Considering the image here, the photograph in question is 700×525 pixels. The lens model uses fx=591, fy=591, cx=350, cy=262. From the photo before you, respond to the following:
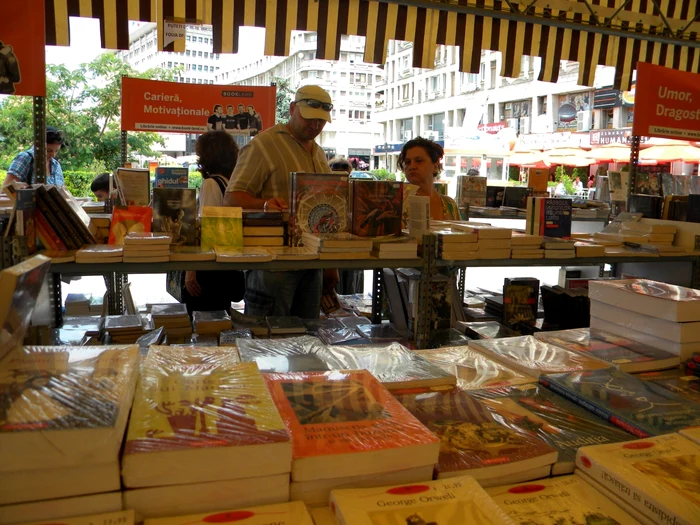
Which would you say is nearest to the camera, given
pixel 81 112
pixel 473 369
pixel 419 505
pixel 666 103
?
pixel 419 505

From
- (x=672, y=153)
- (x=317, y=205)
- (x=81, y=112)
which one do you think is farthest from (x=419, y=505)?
(x=81, y=112)

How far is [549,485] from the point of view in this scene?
1062mm

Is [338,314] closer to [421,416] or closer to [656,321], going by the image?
[656,321]

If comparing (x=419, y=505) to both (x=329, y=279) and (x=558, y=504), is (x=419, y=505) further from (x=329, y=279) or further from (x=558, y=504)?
(x=329, y=279)

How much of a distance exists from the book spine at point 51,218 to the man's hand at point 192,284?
3.54 feet

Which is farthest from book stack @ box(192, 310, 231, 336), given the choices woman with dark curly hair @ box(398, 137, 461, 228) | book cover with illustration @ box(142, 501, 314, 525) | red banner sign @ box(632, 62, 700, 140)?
red banner sign @ box(632, 62, 700, 140)

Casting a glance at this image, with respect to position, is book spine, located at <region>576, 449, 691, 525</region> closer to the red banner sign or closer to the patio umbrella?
the red banner sign

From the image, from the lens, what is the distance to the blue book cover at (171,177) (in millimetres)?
4824

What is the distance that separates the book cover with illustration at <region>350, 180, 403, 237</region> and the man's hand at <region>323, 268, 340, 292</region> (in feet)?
2.54

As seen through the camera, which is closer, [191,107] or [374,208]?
[374,208]

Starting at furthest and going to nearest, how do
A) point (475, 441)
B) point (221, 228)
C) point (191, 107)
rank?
1. point (191, 107)
2. point (221, 228)
3. point (475, 441)

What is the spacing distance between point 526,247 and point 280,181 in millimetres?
1331

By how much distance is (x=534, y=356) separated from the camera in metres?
1.76

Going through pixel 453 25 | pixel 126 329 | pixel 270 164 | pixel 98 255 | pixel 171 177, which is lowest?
pixel 126 329
